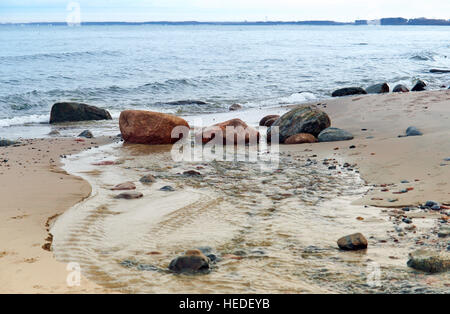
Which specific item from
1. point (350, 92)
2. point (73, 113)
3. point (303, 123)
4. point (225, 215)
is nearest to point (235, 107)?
point (350, 92)

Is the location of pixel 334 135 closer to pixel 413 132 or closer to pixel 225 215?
pixel 413 132

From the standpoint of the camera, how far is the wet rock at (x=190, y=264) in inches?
181

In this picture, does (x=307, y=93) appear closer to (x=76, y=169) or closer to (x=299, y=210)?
(x=76, y=169)

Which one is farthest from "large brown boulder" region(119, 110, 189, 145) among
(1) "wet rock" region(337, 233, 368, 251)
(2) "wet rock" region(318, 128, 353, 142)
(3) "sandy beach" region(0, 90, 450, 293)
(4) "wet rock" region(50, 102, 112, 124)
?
(1) "wet rock" region(337, 233, 368, 251)

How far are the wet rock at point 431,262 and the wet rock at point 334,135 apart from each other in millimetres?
6475

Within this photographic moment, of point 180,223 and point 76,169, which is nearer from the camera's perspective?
point 180,223

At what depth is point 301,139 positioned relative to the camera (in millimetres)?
11211

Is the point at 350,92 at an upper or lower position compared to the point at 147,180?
upper

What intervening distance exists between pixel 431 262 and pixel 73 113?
1363 cm

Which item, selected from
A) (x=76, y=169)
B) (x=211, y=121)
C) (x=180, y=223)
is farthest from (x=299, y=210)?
(x=211, y=121)

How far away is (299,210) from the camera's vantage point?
21.6 feet

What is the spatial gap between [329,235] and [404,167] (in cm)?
312

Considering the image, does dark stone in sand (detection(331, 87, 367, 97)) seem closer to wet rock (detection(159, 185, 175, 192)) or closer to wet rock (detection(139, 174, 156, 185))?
wet rock (detection(139, 174, 156, 185))

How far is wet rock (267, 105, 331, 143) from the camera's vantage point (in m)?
11.5
